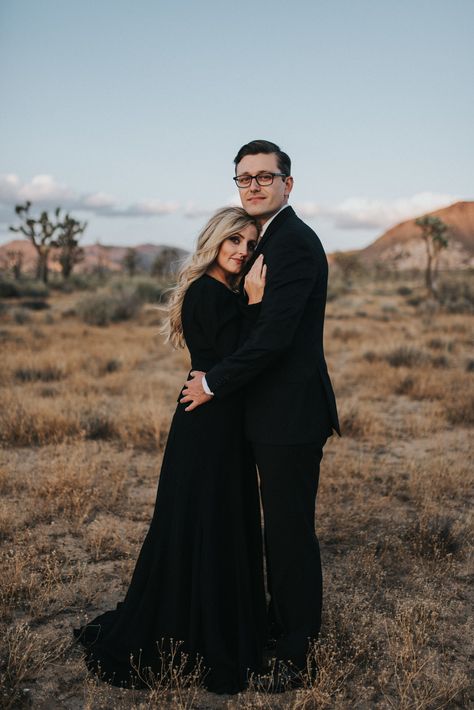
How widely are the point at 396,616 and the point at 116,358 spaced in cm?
951

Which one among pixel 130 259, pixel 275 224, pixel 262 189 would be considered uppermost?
pixel 130 259

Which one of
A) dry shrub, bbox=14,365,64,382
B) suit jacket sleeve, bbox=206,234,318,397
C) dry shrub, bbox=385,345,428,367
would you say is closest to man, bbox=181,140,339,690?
suit jacket sleeve, bbox=206,234,318,397

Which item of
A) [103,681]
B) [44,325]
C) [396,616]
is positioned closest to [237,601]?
[103,681]

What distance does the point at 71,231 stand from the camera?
40969mm

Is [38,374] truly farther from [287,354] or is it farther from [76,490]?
[287,354]

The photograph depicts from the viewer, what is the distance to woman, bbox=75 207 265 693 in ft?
9.62

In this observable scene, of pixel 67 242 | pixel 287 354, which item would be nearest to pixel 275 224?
pixel 287 354

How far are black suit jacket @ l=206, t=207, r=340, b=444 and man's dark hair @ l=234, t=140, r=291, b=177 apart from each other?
21cm

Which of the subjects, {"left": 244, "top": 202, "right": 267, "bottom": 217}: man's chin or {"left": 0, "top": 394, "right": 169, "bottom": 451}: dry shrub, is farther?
{"left": 0, "top": 394, "right": 169, "bottom": 451}: dry shrub

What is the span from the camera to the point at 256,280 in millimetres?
2785

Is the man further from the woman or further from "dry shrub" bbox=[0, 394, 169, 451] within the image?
"dry shrub" bbox=[0, 394, 169, 451]

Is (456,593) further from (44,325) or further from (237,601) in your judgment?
(44,325)

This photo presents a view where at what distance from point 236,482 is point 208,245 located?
1198 millimetres

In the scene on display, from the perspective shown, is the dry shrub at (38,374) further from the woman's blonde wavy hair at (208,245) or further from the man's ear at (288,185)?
Answer: the man's ear at (288,185)
